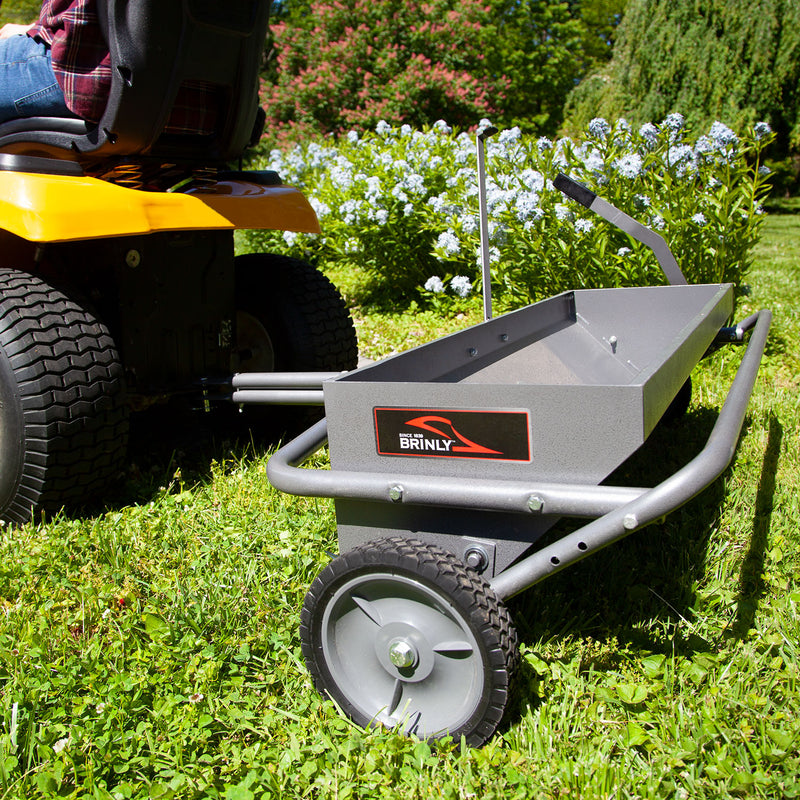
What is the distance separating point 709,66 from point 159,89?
38.6 feet

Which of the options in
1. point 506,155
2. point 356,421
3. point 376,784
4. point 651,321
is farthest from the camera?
point 506,155

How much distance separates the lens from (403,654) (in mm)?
1384

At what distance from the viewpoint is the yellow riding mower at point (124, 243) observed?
6.68 ft

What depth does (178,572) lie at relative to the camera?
2.02m

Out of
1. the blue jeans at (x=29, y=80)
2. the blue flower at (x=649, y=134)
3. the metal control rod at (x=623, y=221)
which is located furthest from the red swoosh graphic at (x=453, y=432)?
the blue flower at (x=649, y=134)

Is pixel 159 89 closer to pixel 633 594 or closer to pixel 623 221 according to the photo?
pixel 623 221

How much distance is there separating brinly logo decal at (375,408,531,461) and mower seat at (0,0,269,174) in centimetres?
Answer: 124

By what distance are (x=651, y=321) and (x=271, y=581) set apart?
1.63 m

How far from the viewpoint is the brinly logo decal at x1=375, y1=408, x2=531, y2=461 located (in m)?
1.35

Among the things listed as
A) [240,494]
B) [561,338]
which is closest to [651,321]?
[561,338]

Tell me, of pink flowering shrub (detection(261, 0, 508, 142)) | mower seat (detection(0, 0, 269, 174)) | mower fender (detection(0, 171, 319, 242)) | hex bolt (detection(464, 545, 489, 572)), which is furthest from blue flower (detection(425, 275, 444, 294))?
pink flowering shrub (detection(261, 0, 508, 142))

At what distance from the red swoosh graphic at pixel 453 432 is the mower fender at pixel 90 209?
1.14 metres

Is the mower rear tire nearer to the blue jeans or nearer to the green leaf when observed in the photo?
the blue jeans

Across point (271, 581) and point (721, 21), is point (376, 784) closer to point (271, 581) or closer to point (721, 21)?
point (271, 581)
